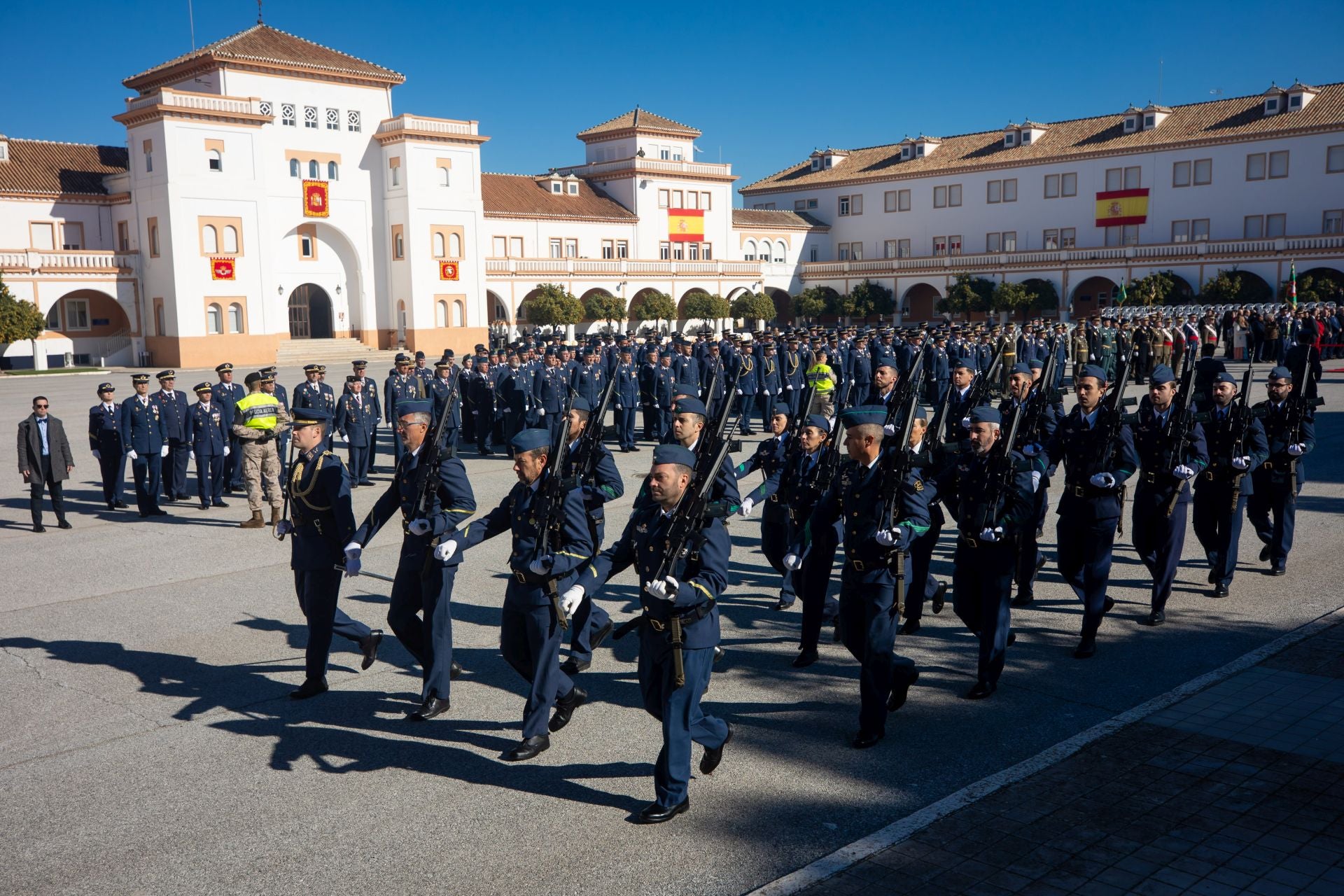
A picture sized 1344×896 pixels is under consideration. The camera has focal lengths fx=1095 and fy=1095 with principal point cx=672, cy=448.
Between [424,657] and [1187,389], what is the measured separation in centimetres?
614

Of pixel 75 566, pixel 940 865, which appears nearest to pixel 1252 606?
pixel 940 865

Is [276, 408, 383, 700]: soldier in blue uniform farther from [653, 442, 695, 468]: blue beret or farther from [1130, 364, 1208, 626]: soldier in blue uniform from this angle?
[1130, 364, 1208, 626]: soldier in blue uniform

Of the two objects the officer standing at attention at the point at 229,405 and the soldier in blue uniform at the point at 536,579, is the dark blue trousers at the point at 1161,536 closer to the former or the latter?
the soldier in blue uniform at the point at 536,579

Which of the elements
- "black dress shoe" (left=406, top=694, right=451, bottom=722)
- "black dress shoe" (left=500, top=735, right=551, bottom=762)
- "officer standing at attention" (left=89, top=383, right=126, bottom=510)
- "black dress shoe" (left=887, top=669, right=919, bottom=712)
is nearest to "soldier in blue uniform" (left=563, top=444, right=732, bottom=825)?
"black dress shoe" (left=500, top=735, right=551, bottom=762)

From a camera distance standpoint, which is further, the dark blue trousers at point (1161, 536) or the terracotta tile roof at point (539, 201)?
the terracotta tile roof at point (539, 201)

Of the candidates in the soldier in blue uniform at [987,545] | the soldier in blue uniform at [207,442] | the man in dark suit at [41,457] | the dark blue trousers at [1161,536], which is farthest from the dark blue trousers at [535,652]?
the soldier in blue uniform at [207,442]

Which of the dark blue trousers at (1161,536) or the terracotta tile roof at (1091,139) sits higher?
the terracotta tile roof at (1091,139)

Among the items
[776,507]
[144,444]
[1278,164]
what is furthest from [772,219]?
[776,507]

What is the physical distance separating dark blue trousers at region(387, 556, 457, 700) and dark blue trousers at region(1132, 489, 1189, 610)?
5.16 m

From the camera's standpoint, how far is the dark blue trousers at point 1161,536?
817 centimetres

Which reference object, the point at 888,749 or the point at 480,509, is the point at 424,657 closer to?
the point at 888,749

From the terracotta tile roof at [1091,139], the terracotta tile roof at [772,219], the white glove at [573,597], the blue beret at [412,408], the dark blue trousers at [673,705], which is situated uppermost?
the terracotta tile roof at [1091,139]

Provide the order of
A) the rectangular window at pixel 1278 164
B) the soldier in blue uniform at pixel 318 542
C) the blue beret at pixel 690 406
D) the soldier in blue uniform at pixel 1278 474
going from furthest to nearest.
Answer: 1. the rectangular window at pixel 1278 164
2. the soldier in blue uniform at pixel 1278 474
3. the blue beret at pixel 690 406
4. the soldier in blue uniform at pixel 318 542

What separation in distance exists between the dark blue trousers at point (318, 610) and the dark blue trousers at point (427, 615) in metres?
0.48
